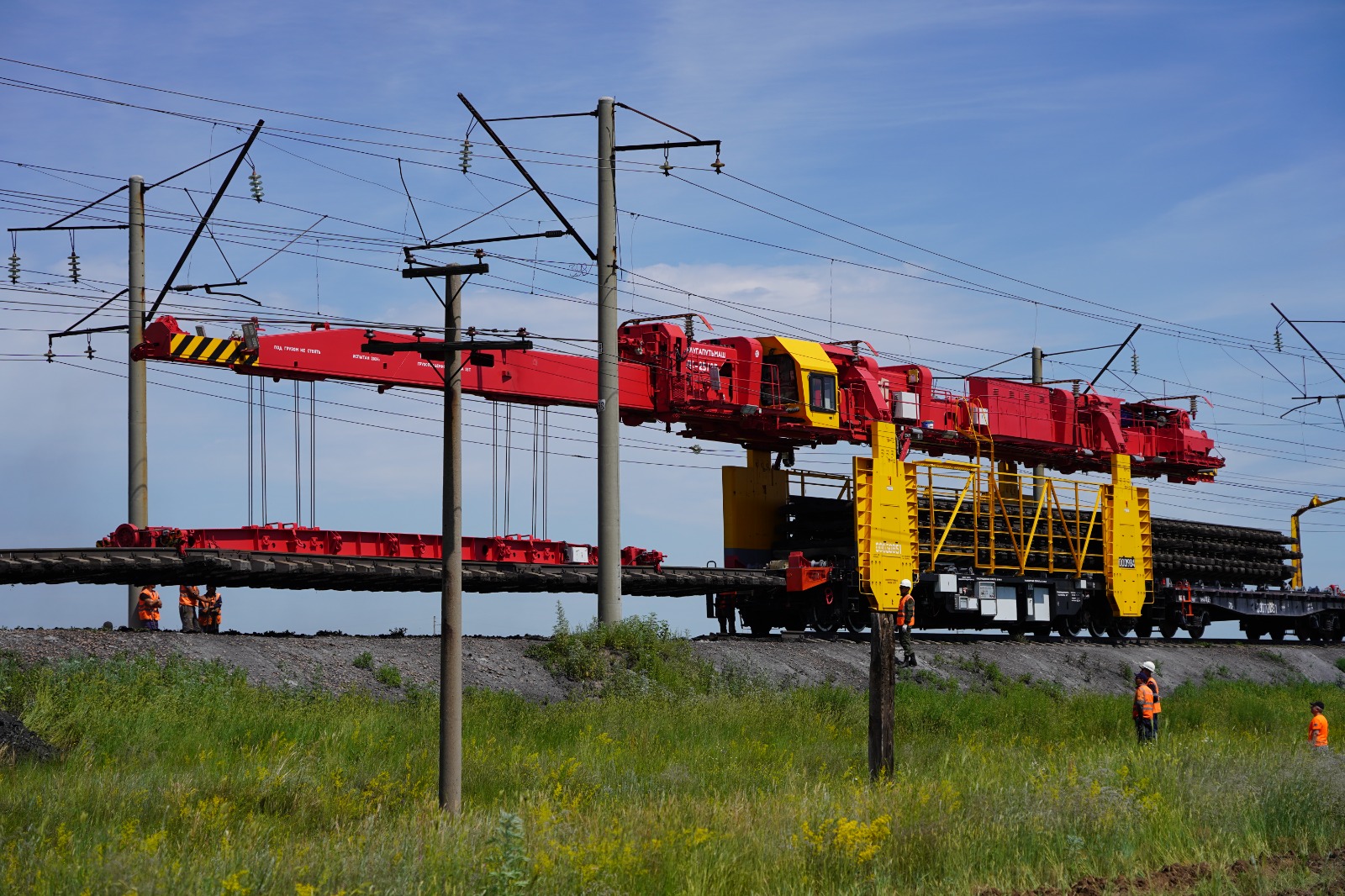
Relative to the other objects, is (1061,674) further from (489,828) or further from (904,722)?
(489,828)

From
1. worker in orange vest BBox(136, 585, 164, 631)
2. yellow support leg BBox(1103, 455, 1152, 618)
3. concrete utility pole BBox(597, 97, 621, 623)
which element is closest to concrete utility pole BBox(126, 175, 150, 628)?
worker in orange vest BBox(136, 585, 164, 631)

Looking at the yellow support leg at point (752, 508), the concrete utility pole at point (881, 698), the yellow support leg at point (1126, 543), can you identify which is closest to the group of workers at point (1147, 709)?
the concrete utility pole at point (881, 698)

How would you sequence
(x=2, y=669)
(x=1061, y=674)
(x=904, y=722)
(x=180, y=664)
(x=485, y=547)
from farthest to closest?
(x=1061, y=674), (x=485, y=547), (x=904, y=722), (x=180, y=664), (x=2, y=669)

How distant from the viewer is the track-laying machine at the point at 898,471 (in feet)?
82.7

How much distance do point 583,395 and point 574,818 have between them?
47.8 ft

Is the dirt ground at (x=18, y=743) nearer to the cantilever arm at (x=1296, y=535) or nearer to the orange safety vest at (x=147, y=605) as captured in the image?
the orange safety vest at (x=147, y=605)

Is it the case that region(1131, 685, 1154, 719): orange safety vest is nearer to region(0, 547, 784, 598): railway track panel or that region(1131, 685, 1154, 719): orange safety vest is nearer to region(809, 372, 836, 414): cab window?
region(0, 547, 784, 598): railway track panel

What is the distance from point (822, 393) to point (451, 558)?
17868 millimetres

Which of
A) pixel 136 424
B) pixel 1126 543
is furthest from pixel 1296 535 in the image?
pixel 136 424

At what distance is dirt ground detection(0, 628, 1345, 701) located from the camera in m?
18.4

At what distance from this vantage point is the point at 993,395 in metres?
34.7

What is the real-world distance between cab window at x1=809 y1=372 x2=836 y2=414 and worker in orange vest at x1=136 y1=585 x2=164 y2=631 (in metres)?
13.8

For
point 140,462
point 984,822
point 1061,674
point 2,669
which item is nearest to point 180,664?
point 2,669

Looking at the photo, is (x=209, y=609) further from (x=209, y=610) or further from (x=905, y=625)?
(x=905, y=625)
